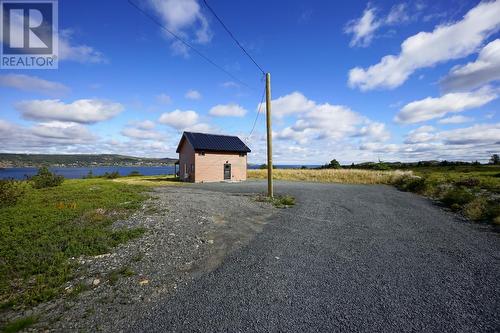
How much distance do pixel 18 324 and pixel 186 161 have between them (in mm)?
33834

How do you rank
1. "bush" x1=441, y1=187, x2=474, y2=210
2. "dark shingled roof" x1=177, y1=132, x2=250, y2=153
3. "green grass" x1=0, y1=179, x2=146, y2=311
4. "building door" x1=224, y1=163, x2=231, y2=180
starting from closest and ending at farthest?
"green grass" x1=0, y1=179, x2=146, y2=311 → "bush" x1=441, y1=187, x2=474, y2=210 → "dark shingled roof" x1=177, y1=132, x2=250, y2=153 → "building door" x1=224, y1=163, x2=231, y2=180

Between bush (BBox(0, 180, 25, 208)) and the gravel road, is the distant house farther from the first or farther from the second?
the gravel road

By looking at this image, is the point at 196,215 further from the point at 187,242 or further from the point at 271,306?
the point at 271,306

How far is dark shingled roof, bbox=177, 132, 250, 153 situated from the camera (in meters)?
34.7

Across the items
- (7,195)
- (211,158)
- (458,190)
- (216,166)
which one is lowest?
(458,190)

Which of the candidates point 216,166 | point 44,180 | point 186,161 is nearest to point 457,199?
point 216,166

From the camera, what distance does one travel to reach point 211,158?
35188 millimetres

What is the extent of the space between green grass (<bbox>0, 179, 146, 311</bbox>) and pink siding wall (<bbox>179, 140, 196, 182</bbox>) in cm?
2181

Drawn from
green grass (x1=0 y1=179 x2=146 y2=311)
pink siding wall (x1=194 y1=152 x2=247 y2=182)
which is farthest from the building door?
green grass (x1=0 y1=179 x2=146 y2=311)

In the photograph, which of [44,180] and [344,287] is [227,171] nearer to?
[44,180]

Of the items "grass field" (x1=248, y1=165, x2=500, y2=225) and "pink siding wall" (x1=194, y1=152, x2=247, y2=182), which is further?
"pink siding wall" (x1=194, y1=152, x2=247, y2=182)

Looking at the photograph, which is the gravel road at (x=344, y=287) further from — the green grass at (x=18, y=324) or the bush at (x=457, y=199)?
the bush at (x=457, y=199)

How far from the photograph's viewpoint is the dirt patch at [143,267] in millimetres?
4176

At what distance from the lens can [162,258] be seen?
661 centimetres
